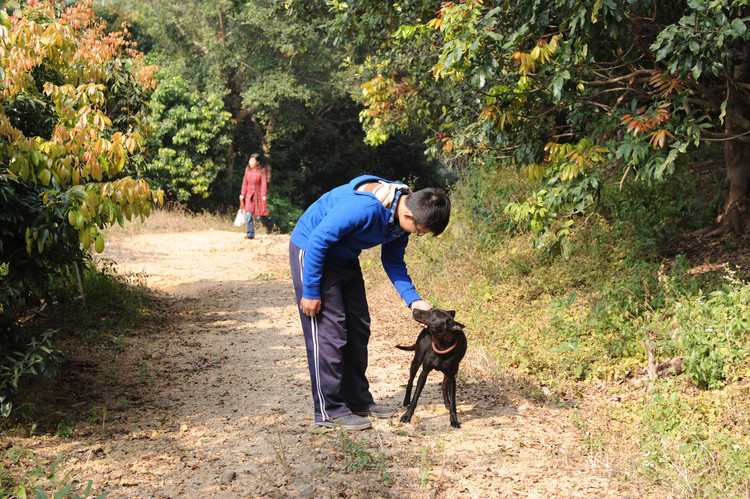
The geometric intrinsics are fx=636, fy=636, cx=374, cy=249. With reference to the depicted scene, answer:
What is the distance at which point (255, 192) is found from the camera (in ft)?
45.3

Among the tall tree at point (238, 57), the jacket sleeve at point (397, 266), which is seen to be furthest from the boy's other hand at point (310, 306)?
the tall tree at point (238, 57)

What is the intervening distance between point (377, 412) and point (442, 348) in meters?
0.77

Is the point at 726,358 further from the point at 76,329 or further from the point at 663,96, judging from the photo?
the point at 76,329

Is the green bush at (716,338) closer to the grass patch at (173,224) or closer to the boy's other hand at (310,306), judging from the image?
the boy's other hand at (310,306)

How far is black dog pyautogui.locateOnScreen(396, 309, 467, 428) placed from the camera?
4172mm

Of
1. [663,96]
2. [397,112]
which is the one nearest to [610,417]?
[663,96]

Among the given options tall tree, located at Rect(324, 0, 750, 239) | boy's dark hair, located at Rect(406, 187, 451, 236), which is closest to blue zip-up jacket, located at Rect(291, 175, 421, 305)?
boy's dark hair, located at Rect(406, 187, 451, 236)

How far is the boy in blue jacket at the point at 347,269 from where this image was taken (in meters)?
3.94

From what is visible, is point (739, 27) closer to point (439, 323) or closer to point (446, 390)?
point (439, 323)

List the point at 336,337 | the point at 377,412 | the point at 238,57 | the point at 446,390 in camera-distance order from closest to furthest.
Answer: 1. the point at 336,337
2. the point at 446,390
3. the point at 377,412
4. the point at 238,57

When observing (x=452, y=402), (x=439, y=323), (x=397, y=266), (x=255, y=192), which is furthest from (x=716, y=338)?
(x=255, y=192)

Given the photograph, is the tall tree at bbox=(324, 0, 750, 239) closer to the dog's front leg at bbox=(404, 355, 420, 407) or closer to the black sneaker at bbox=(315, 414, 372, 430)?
the dog's front leg at bbox=(404, 355, 420, 407)

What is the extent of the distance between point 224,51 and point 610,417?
19.4 m

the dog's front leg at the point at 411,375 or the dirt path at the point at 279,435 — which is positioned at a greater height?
the dog's front leg at the point at 411,375
